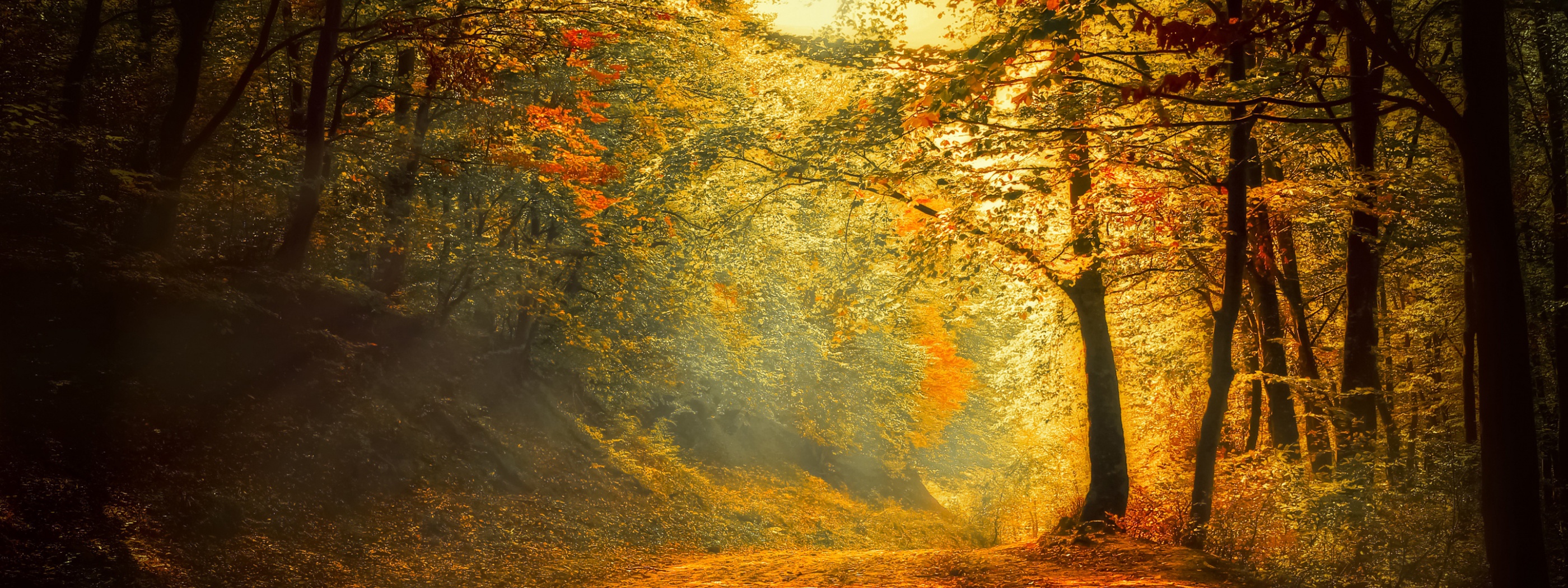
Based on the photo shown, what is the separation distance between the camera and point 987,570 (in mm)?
9727

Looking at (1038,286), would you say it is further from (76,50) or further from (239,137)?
(76,50)

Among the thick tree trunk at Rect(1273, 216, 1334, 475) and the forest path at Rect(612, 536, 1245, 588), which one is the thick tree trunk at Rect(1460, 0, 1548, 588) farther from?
the thick tree trunk at Rect(1273, 216, 1334, 475)

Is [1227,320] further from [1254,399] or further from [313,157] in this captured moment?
[313,157]

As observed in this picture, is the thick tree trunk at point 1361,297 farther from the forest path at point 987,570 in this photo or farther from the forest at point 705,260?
the forest path at point 987,570

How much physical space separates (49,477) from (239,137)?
4932 millimetres

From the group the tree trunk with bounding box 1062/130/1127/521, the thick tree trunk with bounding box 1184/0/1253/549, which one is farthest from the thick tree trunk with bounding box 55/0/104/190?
the thick tree trunk with bounding box 1184/0/1253/549

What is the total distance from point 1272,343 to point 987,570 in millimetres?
5951

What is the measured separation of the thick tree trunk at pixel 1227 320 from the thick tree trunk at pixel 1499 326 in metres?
3.70

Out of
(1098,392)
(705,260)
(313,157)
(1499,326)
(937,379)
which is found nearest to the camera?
(1499,326)

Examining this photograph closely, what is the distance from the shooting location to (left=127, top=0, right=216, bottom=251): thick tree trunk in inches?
356

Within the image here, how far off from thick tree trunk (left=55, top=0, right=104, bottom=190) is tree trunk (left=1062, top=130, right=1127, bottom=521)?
11.7m

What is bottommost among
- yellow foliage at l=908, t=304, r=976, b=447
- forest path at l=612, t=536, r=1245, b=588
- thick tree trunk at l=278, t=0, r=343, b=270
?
forest path at l=612, t=536, r=1245, b=588

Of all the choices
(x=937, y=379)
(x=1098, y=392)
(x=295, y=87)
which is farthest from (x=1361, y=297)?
(x=937, y=379)

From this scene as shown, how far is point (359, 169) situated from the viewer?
11430mm
